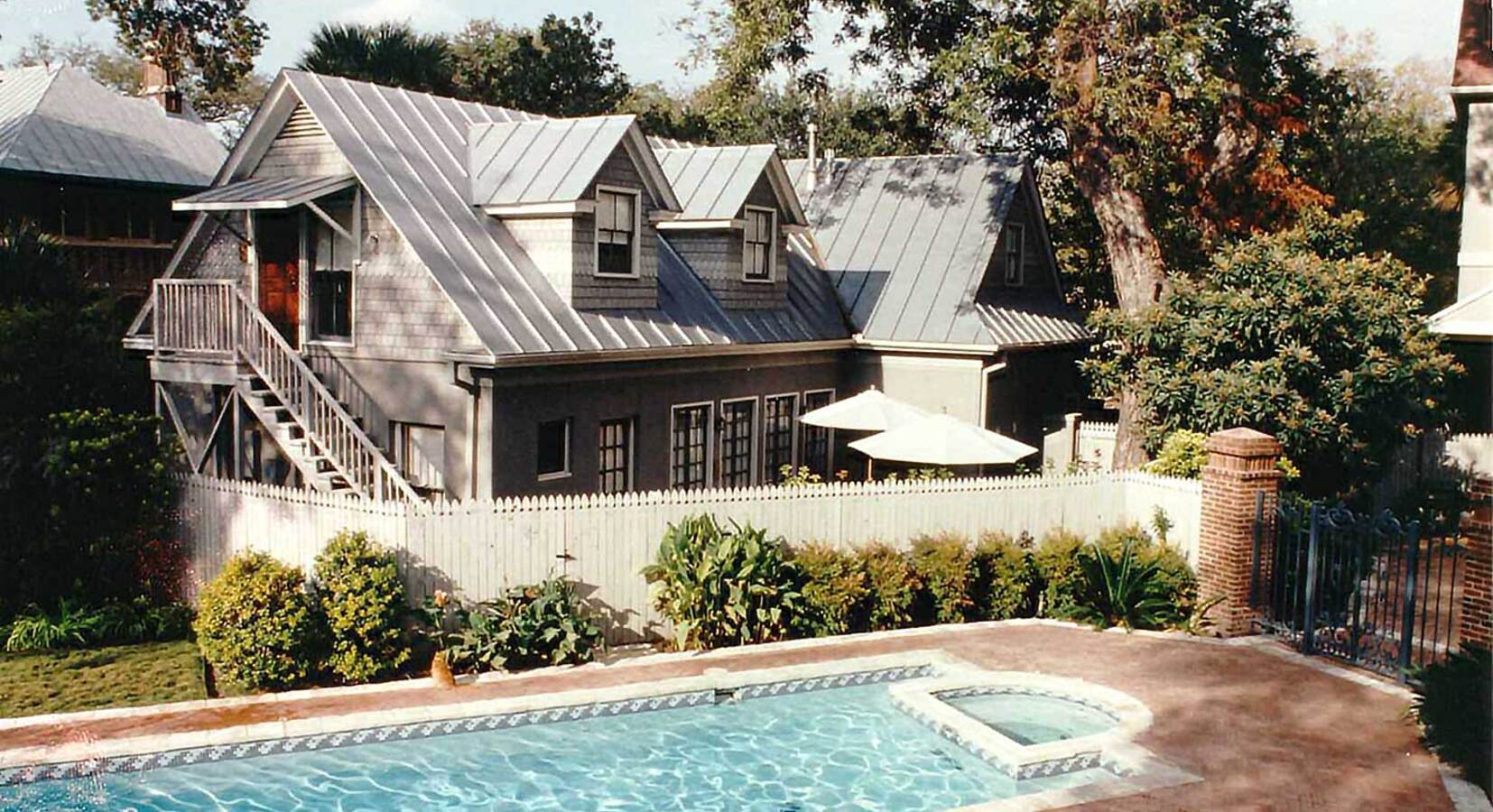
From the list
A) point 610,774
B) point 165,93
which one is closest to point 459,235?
point 610,774

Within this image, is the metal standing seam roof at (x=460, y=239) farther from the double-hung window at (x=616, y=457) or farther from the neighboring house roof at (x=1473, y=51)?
the neighboring house roof at (x=1473, y=51)

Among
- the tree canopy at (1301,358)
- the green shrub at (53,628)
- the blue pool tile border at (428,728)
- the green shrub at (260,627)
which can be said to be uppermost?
the tree canopy at (1301,358)

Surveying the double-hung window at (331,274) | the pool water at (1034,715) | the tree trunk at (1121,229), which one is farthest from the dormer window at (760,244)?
the pool water at (1034,715)

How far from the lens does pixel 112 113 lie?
2962 centimetres

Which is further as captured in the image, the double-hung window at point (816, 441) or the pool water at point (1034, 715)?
the double-hung window at point (816, 441)

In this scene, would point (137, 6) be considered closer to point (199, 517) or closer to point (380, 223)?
point (380, 223)

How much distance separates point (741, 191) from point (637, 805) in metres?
12.9

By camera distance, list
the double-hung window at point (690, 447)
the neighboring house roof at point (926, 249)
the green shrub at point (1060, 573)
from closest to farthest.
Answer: the green shrub at point (1060, 573)
the double-hung window at point (690, 447)
the neighboring house roof at point (926, 249)

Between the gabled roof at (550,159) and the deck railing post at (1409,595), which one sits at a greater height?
the gabled roof at (550,159)

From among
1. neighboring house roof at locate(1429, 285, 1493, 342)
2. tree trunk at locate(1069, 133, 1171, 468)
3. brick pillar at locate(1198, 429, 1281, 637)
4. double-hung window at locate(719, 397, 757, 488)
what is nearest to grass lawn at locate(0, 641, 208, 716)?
double-hung window at locate(719, 397, 757, 488)

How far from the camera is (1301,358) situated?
19.7m

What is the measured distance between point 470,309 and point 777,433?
25.3ft

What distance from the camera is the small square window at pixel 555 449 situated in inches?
711

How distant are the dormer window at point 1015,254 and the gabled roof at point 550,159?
8.16 meters
